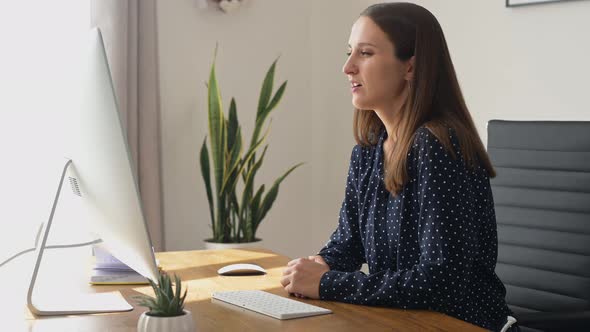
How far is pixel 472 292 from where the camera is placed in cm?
178

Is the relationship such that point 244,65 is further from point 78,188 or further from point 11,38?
point 78,188

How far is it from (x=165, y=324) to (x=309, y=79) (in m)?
3.11

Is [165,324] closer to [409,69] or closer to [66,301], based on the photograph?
[66,301]

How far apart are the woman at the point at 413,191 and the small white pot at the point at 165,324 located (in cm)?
48

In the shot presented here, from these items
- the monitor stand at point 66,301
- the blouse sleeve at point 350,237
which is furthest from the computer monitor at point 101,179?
the blouse sleeve at point 350,237

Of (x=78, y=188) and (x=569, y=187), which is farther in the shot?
(x=569, y=187)

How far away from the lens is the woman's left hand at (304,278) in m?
1.72

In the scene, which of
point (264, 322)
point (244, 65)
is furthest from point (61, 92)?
point (244, 65)

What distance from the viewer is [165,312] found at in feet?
4.20

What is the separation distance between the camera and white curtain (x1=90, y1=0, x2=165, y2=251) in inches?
139

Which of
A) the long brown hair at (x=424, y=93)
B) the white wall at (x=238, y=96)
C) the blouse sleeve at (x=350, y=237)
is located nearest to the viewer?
the long brown hair at (x=424, y=93)

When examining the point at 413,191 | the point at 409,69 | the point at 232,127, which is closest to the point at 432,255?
the point at 413,191

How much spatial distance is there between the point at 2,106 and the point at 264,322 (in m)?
2.24

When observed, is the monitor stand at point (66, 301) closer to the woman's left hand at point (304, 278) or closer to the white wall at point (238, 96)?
the woman's left hand at point (304, 278)
